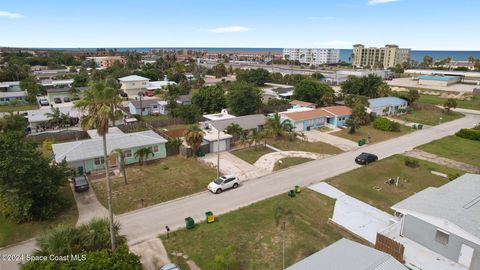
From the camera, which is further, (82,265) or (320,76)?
(320,76)

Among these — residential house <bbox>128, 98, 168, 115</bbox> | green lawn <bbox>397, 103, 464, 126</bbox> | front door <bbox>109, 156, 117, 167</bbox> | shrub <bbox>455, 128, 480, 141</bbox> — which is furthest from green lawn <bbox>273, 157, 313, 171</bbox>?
residential house <bbox>128, 98, 168, 115</bbox>

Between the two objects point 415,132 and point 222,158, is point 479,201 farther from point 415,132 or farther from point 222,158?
point 415,132

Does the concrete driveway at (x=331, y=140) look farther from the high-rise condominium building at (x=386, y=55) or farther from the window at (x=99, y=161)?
the high-rise condominium building at (x=386, y=55)

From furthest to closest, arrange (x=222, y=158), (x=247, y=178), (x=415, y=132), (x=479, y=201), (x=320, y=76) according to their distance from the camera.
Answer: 1. (x=320, y=76)
2. (x=415, y=132)
3. (x=222, y=158)
4. (x=247, y=178)
5. (x=479, y=201)

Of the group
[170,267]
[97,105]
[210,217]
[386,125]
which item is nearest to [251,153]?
[210,217]

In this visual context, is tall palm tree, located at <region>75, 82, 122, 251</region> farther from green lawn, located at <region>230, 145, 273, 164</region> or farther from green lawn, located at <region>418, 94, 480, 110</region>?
green lawn, located at <region>418, 94, 480, 110</region>

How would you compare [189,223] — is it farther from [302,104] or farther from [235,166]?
[302,104]

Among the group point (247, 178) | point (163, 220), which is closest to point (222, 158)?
point (247, 178)
